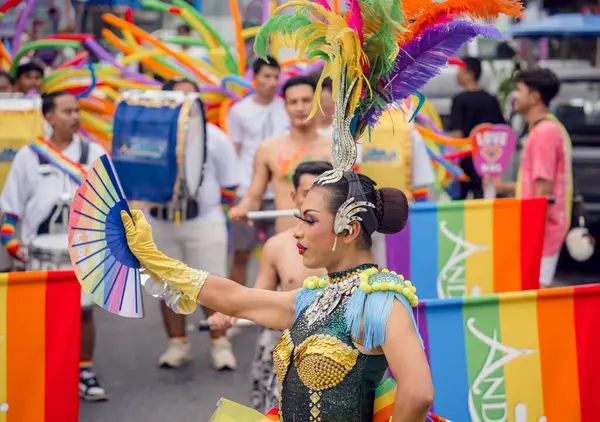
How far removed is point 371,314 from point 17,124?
554 centimetres

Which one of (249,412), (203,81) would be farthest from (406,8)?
(203,81)

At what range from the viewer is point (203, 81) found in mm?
9844

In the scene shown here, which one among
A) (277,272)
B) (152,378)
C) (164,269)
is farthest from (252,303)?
(152,378)

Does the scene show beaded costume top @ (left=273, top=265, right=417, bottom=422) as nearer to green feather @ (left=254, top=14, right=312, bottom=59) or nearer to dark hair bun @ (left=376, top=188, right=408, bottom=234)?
dark hair bun @ (left=376, top=188, right=408, bottom=234)

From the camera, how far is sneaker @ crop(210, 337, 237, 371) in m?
7.30

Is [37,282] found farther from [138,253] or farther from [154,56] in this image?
[154,56]

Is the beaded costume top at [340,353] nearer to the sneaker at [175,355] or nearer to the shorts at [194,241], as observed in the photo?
the shorts at [194,241]

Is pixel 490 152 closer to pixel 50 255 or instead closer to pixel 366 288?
pixel 50 255

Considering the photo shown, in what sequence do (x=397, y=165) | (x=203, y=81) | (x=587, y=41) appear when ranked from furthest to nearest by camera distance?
(x=587, y=41) < (x=203, y=81) < (x=397, y=165)

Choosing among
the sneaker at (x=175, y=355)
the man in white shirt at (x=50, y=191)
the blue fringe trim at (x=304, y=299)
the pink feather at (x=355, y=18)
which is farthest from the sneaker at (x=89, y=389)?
the pink feather at (x=355, y=18)

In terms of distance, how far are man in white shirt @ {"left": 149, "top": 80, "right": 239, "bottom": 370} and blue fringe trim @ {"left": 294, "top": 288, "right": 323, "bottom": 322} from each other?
12.4 ft

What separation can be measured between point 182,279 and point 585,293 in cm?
214

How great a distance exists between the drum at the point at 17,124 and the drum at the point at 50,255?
57.6 inches

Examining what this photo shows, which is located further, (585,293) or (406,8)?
(585,293)
